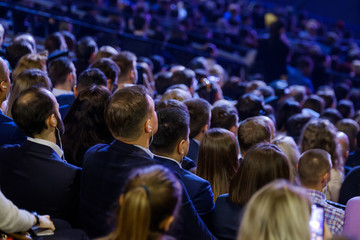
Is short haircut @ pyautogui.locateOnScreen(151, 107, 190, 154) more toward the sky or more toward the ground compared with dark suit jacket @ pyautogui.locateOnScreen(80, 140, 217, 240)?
more toward the sky

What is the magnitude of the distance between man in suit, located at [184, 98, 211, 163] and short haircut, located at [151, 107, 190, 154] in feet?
3.23

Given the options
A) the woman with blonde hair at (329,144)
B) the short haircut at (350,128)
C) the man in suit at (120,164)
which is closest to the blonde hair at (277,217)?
the man in suit at (120,164)

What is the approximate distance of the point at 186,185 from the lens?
9.23 ft

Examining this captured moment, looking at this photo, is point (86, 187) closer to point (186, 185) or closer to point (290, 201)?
point (186, 185)

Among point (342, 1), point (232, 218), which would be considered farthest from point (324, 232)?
point (342, 1)

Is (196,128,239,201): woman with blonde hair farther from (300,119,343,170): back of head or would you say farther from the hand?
(300,119,343,170): back of head

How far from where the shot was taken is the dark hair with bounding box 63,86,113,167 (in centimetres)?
345

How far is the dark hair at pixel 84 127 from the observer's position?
345 cm

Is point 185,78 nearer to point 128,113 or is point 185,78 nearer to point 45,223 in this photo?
point 128,113

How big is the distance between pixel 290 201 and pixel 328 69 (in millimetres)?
9911

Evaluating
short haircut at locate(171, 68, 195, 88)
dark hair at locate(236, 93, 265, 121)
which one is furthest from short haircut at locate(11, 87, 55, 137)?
short haircut at locate(171, 68, 195, 88)

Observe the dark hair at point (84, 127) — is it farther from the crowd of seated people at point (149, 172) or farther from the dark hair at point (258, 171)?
the dark hair at point (258, 171)

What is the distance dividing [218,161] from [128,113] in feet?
2.85

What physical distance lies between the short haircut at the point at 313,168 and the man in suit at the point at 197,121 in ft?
3.40
